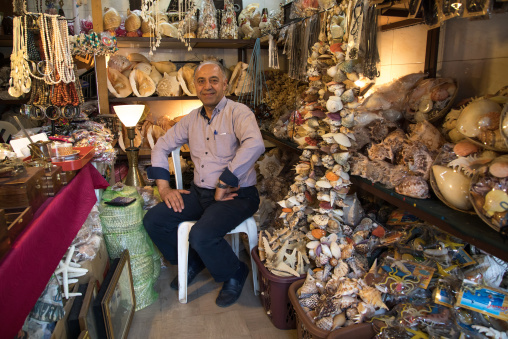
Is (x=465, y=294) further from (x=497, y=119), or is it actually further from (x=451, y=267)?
(x=497, y=119)

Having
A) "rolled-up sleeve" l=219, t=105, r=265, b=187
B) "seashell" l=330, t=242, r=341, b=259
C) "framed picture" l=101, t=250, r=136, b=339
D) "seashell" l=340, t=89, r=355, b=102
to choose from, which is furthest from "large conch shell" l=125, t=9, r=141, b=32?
"seashell" l=330, t=242, r=341, b=259

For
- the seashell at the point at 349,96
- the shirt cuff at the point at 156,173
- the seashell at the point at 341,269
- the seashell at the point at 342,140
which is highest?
the seashell at the point at 349,96

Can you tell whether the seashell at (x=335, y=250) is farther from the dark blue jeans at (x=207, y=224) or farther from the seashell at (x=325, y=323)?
the dark blue jeans at (x=207, y=224)

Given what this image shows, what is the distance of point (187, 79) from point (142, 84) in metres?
0.41

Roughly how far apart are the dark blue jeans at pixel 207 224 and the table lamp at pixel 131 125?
0.60m

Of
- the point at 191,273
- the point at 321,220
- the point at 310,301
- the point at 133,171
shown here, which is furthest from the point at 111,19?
the point at 310,301

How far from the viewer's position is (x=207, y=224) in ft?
6.67

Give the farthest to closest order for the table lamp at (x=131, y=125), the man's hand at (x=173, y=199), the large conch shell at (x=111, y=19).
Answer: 1. the large conch shell at (x=111, y=19)
2. the table lamp at (x=131, y=125)
3. the man's hand at (x=173, y=199)

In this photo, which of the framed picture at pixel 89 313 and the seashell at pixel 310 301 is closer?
the framed picture at pixel 89 313

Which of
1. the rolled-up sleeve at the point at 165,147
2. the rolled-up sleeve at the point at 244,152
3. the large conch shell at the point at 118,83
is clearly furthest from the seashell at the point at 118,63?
the rolled-up sleeve at the point at 244,152

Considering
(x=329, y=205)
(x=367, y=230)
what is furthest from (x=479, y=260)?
(x=329, y=205)

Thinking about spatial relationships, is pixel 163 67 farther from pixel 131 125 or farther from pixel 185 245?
pixel 185 245

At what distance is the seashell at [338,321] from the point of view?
1.50 metres

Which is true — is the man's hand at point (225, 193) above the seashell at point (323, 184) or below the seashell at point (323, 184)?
below
